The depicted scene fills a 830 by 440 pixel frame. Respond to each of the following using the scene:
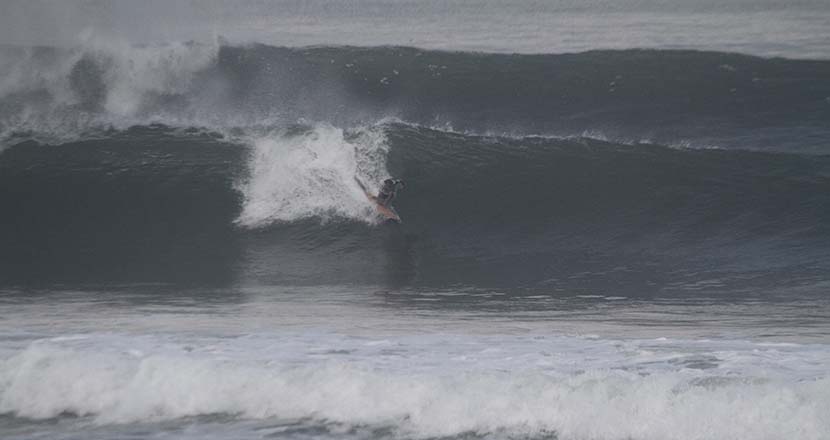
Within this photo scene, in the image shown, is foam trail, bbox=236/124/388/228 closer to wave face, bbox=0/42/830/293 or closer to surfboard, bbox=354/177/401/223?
wave face, bbox=0/42/830/293

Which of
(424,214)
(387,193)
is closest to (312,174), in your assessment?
(387,193)

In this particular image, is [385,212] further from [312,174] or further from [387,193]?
[312,174]

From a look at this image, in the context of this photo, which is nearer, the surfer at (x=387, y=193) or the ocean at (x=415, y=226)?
the ocean at (x=415, y=226)

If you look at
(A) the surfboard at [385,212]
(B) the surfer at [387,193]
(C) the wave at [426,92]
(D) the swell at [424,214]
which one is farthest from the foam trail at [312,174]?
(C) the wave at [426,92]

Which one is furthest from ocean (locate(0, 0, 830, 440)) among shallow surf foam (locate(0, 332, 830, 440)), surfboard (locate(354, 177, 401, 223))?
surfboard (locate(354, 177, 401, 223))

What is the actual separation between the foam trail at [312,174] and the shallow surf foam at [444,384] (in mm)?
5444

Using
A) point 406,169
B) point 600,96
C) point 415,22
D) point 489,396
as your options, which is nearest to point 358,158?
point 406,169

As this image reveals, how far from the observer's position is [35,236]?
50.3ft

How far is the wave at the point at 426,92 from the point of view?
60.4 ft

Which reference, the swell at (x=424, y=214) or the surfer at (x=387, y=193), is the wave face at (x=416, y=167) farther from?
the surfer at (x=387, y=193)

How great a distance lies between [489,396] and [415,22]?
2051cm

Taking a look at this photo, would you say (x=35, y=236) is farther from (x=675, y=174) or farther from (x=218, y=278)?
(x=675, y=174)

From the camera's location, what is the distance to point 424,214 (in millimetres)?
15367

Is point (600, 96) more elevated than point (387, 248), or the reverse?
point (600, 96)
